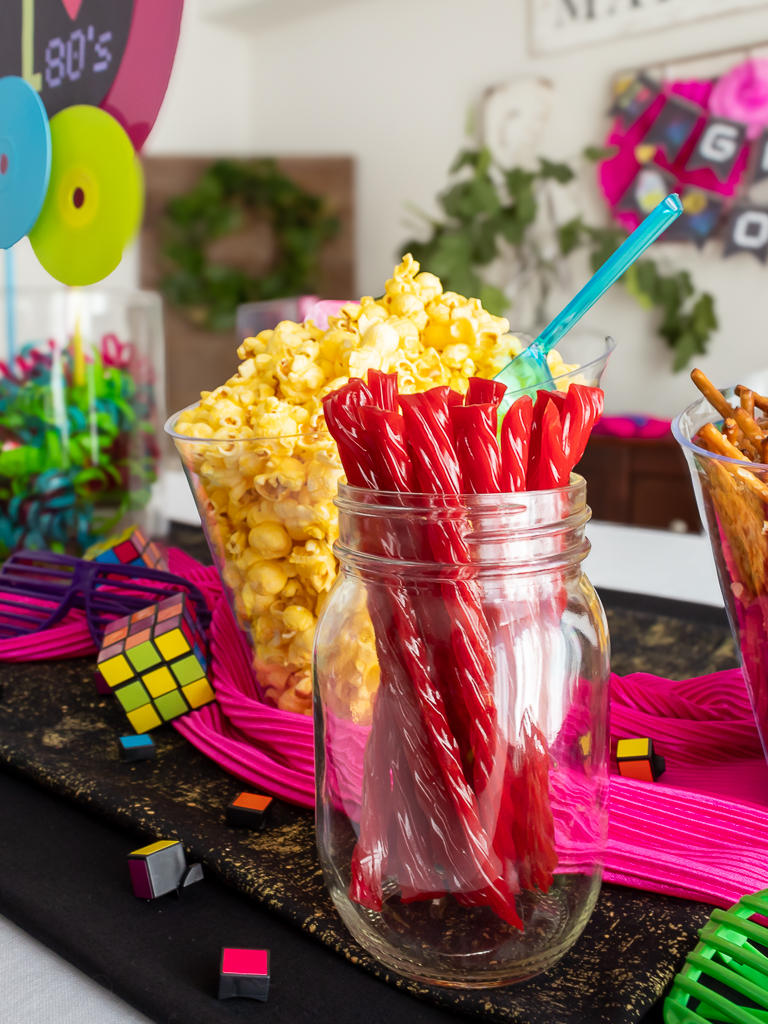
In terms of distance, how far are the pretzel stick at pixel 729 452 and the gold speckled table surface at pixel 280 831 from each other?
205 mm

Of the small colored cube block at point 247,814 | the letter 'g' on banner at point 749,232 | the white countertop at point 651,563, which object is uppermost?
the letter 'g' on banner at point 749,232

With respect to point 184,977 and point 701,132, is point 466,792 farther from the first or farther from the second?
point 701,132

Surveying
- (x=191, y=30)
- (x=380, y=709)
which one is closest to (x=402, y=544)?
(x=380, y=709)

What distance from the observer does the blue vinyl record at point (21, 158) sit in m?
0.74

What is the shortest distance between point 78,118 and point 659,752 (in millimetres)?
666

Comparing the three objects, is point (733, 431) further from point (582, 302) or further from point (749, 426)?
point (582, 302)

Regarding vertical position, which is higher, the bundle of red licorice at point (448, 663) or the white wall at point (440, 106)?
the white wall at point (440, 106)

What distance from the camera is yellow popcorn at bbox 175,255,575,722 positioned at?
526mm

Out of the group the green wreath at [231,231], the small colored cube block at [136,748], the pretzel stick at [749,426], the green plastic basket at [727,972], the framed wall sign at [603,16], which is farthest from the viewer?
→ the green wreath at [231,231]

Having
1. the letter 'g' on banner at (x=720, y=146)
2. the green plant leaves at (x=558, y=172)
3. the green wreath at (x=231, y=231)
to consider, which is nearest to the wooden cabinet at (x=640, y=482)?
the letter 'g' on banner at (x=720, y=146)

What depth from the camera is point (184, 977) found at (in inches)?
14.9

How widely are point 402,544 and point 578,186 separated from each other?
3.46 metres

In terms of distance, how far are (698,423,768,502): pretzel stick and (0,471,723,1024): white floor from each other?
36cm

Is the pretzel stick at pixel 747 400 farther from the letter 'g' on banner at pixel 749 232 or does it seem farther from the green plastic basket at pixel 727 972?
the letter 'g' on banner at pixel 749 232
